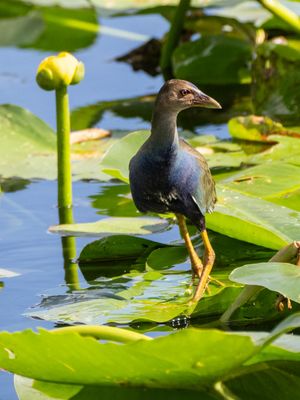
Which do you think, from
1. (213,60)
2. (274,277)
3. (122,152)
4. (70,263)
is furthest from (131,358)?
(213,60)

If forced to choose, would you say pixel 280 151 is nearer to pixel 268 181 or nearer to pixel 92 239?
pixel 268 181

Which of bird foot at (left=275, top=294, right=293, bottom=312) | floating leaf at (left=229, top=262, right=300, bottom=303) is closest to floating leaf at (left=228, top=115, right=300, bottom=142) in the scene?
bird foot at (left=275, top=294, right=293, bottom=312)

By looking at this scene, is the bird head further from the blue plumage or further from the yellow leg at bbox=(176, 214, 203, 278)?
the yellow leg at bbox=(176, 214, 203, 278)

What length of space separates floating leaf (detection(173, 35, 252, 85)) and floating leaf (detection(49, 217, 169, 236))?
1390 mm

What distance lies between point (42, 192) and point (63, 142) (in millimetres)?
371

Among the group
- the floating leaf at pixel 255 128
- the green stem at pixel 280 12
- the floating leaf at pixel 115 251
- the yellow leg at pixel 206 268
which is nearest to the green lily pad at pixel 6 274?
the floating leaf at pixel 115 251

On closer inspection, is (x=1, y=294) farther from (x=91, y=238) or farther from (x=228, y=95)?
(x=228, y=95)

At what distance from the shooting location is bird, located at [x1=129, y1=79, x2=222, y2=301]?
2.02 metres

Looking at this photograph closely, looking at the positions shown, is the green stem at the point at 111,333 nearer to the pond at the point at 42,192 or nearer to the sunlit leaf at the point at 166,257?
the pond at the point at 42,192

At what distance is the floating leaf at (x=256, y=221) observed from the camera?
210 cm

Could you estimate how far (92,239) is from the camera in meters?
2.53

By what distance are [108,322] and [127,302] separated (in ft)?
0.30

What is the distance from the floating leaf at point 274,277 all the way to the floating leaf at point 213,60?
6.73 ft

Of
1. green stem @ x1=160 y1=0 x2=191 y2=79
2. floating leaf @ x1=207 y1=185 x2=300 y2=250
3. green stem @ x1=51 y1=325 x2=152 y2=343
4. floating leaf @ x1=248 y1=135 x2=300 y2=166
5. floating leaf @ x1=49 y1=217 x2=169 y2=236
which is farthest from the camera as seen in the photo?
green stem @ x1=160 y1=0 x2=191 y2=79
